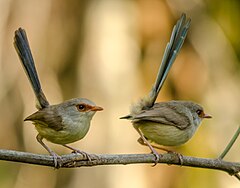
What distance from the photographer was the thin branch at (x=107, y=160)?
10.5ft

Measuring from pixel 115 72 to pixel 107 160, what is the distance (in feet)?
14.5

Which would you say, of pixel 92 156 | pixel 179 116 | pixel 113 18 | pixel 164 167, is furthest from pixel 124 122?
pixel 92 156

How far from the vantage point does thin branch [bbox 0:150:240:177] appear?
3.21m

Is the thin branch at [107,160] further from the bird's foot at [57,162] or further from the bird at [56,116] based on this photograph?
the bird at [56,116]

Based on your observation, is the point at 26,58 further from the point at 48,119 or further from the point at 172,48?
the point at 172,48

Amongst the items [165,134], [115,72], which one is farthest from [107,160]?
[115,72]

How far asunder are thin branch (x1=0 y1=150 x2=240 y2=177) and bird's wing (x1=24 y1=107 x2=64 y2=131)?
1.65 ft

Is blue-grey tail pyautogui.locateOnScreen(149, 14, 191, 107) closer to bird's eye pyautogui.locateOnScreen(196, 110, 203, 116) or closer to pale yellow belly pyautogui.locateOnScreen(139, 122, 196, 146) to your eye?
pale yellow belly pyautogui.locateOnScreen(139, 122, 196, 146)

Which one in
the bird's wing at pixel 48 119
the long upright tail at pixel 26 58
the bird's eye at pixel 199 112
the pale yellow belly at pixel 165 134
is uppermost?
the long upright tail at pixel 26 58

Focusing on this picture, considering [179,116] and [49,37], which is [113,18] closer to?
[49,37]

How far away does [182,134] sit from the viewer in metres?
4.46

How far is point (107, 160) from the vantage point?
3.58 meters

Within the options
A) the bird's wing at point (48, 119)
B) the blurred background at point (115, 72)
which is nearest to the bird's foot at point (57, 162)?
the bird's wing at point (48, 119)

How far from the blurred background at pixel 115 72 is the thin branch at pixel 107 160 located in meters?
3.49
